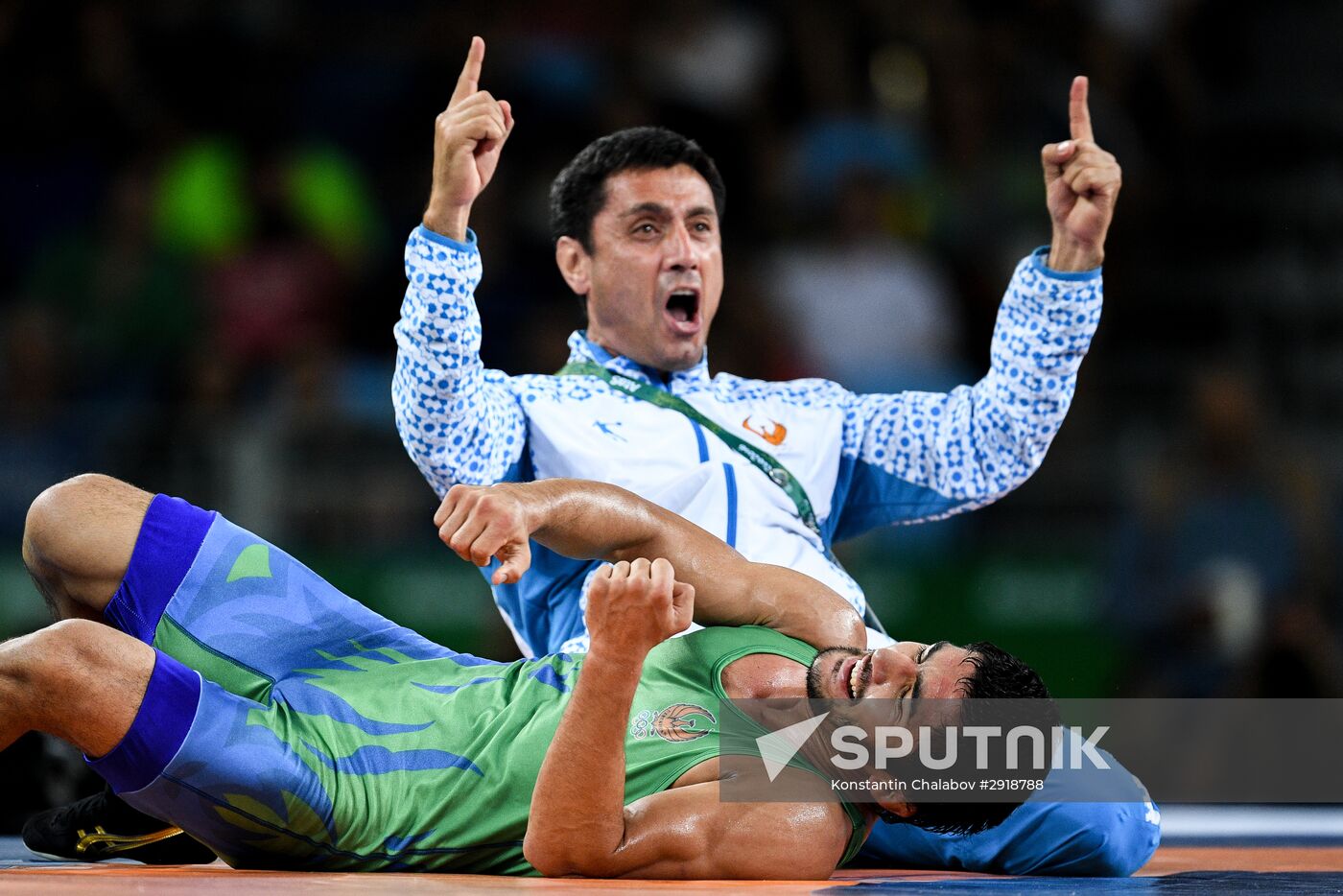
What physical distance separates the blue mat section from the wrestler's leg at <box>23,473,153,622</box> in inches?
58.3

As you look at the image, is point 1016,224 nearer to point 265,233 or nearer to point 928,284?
point 928,284

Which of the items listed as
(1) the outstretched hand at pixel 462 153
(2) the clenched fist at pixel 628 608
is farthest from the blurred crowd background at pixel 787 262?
(2) the clenched fist at pixel 628 608

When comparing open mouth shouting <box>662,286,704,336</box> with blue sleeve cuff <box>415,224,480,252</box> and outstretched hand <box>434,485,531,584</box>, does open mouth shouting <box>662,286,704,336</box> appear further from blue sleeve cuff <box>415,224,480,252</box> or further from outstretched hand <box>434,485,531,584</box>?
outstretched hand <box>434,485,531,584</box>

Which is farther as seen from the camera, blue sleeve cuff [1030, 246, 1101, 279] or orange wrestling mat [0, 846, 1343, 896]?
blue sleeve cuff [1030, 246, 1101, 279]

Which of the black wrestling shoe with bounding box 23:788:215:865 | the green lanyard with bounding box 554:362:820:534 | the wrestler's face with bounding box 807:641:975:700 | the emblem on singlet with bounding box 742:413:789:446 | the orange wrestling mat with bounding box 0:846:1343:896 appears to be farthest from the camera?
the emblem on singlet with bounding box 742:413:789:446

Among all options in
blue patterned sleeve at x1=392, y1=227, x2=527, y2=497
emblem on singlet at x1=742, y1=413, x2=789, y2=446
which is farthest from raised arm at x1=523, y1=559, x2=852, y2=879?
emblem on singlet at x1=742, y1=413, x2=789, y2=446

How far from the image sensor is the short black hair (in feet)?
14.9

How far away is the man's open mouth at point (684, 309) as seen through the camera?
4469 millimetres

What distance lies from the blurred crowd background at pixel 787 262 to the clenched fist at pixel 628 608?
3462 millimetres

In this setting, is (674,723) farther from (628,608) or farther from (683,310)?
(683,310)

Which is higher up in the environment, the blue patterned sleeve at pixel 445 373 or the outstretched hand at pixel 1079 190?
the outstretched hand at pixel 1079 190

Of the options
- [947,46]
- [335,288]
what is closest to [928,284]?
[947,46]

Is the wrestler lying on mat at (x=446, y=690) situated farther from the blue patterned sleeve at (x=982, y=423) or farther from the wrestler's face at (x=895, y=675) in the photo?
the blue patterned sleeve at (x=982, y=423)

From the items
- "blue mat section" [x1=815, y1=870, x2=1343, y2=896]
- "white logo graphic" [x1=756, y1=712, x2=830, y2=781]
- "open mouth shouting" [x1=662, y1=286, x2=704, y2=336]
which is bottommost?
"blue mat section" [x1=815, y1=870, x2=1343, y2=896]
